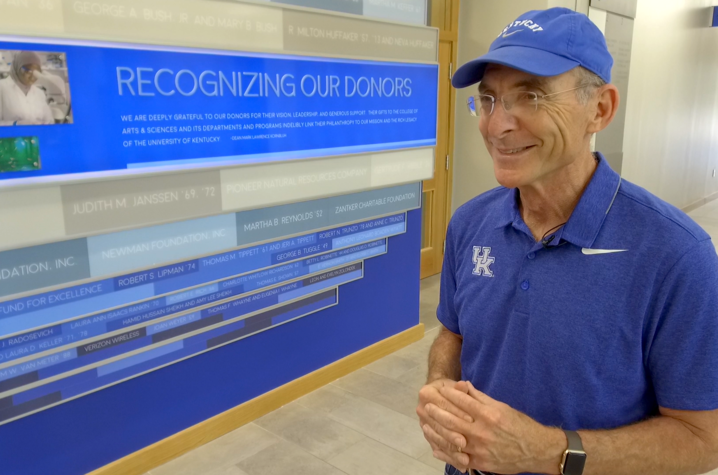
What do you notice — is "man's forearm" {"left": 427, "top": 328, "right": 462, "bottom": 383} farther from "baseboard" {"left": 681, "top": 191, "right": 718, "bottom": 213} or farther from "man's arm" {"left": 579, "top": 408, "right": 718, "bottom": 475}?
"baseboard" {"left": 681, "top": 191, "right": 718, "bottom": 213}

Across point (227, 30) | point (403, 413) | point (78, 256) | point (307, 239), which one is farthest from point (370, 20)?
point (403, 413)

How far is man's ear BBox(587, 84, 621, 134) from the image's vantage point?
1.08 metres

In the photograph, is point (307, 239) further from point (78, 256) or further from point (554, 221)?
point (554, 221)

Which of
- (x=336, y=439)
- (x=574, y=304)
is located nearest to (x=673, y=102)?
(x=336, y=439)

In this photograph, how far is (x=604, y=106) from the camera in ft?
3.61

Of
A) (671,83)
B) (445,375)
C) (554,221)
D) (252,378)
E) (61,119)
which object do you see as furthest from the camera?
(671,83)

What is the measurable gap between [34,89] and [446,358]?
1627 mm

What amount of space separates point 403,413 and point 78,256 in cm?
182

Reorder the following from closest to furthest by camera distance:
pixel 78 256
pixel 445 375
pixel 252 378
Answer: pixel 445 375 → pixel 78 256 → pixel 252 378

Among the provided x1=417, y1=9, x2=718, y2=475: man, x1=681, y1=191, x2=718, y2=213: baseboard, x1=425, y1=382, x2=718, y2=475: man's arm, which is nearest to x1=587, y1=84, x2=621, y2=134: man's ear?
x1=417, y1=9, x2=718, y2=475: man

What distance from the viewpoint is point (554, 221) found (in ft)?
3.76

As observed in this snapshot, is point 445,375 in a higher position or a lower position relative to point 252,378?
higher

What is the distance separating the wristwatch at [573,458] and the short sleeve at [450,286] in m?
0.46

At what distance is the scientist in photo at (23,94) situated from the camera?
1852 mm
